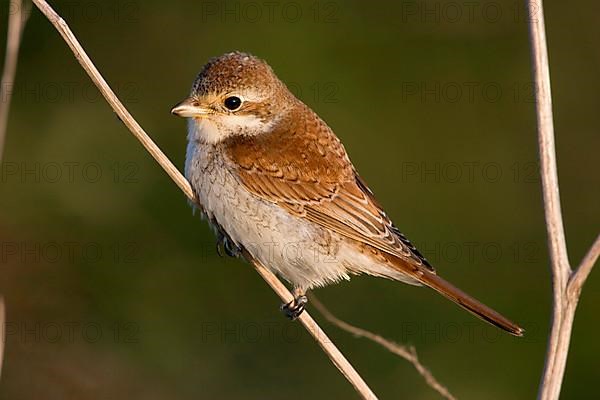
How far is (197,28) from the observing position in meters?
6.43

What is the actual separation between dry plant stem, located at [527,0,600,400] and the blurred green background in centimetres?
228

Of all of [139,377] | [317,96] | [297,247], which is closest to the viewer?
[297,247]

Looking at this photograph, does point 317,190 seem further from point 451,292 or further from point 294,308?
point 451,292

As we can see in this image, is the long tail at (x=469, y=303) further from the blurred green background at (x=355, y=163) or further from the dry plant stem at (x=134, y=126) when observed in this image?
the blurred green background at (x=355, y=163)

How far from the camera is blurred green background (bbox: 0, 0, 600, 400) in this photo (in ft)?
17.7

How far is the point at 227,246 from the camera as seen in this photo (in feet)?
13.2

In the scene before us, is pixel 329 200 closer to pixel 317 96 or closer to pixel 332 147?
pixel 332 147

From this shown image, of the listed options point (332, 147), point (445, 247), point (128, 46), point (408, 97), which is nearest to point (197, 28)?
point (128, 46)

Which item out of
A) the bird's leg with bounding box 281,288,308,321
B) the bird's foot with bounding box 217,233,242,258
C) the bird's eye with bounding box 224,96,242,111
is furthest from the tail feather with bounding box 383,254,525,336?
the bird's eye with bounding box 224,96,242,111

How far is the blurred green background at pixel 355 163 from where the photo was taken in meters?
5.40

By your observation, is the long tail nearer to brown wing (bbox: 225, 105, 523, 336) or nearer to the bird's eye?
brown wing (bbox: 225, 105, 523, 336)

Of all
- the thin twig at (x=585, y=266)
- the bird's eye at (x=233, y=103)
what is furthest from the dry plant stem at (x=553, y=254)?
the bird's eye at (x=233, y=103)

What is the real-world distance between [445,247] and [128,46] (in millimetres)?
2444

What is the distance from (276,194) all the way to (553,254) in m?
1.26
